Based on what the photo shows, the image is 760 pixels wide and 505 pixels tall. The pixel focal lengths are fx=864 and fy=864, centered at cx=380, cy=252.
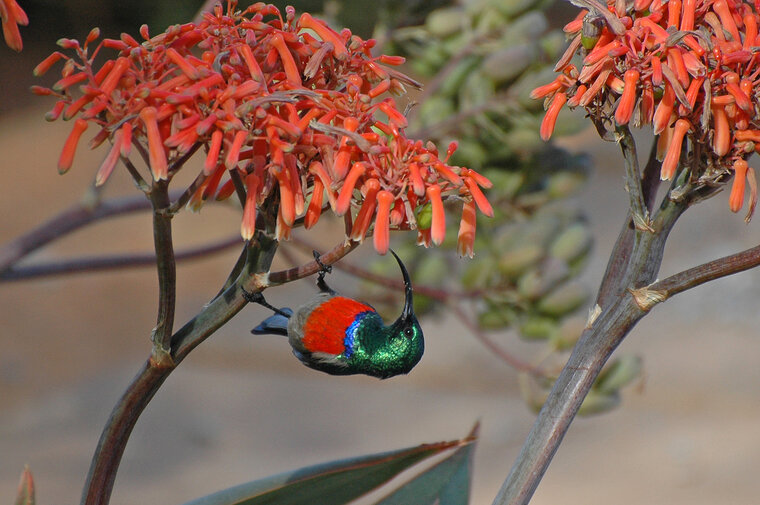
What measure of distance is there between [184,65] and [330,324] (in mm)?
174

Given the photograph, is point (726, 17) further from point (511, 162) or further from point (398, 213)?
point (511, 162)

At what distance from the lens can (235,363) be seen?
8.43 ft

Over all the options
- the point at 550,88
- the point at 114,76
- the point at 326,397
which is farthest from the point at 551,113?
the point at 326,397

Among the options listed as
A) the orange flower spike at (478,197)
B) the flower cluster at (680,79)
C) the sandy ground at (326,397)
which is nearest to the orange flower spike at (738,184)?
the flower cluster at (680,79)

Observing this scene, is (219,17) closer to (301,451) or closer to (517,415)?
(301,451)

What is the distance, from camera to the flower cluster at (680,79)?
42 cm

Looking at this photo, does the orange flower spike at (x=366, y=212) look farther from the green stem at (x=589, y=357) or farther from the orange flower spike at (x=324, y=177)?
the green stem at (x=589, y=357)

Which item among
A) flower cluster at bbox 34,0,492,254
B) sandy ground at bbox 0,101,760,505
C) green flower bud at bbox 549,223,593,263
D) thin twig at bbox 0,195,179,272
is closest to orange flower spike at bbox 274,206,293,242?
flower cluster at bbox 34,0,492,254

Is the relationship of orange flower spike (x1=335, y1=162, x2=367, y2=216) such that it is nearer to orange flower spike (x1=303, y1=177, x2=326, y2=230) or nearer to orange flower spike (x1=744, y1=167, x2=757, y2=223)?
orange flower spike (x1=303, y1=177, x2=326, y2=230)

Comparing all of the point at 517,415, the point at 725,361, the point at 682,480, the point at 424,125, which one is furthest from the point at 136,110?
the point at 725,361

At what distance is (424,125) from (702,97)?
1.87 ft

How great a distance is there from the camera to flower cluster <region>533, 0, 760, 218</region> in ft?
1.37

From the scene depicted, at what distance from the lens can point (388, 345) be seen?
51cm

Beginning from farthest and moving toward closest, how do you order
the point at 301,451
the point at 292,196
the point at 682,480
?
the point at 301,451
the point at 682,480
the point at 292,196
